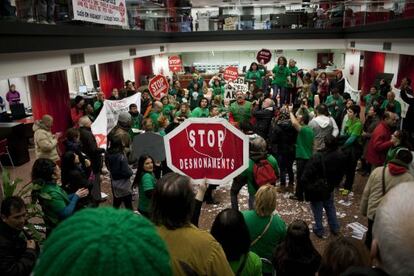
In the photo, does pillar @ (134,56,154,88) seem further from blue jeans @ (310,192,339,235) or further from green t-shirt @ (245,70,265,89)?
blue jeans @ (310,192,339,235)

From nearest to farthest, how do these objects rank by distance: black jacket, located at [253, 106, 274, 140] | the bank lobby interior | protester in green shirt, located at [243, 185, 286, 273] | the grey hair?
the grey hair → protester in green shirt, located at [243, 185, 286, 273] → the bank lobby interior → black jacket, located at [253, 106, 274, 140]

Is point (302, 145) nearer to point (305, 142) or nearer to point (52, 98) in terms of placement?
point (305, 142)

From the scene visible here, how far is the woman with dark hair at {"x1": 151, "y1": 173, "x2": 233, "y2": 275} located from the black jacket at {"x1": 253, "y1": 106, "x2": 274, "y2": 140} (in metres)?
6.72

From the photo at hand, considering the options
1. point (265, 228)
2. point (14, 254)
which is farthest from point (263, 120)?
point (14, 254)

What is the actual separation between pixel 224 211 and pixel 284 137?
4762 mm

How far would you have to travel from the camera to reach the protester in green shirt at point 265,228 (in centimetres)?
363

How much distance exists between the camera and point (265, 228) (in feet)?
12.0

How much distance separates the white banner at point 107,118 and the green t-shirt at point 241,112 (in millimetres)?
2626

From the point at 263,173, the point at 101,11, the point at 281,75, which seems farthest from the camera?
the point at 281,75

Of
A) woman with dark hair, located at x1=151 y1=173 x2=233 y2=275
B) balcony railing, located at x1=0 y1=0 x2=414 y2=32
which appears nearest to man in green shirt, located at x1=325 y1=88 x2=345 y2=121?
balcony railing, located at x1=0 y1=0 x2=414 y2=32

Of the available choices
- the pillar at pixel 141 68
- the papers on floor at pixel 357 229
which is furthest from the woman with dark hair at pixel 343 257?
the pillar at pixel 141 68

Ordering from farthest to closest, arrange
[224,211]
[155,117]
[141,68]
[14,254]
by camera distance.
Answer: [141,68] → [155,117] → [14,254] → [224,211]

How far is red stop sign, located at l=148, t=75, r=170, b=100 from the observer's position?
9.58m

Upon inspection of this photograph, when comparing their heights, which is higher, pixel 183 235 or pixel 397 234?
pixel 397 234
